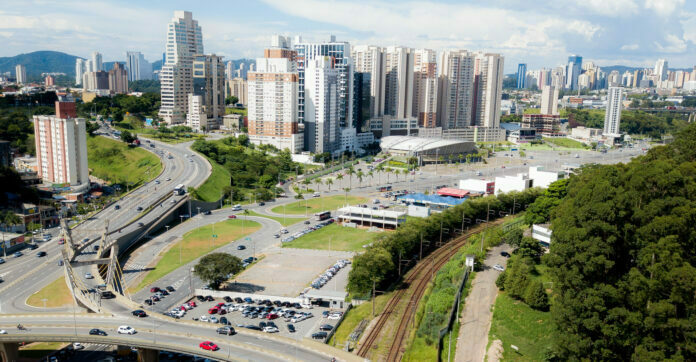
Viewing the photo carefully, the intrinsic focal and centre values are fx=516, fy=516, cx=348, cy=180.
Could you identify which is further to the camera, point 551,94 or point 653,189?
point 551,94

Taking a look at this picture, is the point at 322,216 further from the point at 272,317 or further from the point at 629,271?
the point at 629,271

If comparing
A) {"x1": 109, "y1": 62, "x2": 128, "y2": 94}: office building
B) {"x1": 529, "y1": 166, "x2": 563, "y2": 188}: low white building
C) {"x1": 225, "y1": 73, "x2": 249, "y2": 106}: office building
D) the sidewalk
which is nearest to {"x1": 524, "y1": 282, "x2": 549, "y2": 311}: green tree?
the sidewalk

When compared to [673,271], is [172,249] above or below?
below

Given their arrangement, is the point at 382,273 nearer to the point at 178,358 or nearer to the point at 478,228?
the point at 178,358

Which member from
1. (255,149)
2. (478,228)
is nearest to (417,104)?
(255,149)

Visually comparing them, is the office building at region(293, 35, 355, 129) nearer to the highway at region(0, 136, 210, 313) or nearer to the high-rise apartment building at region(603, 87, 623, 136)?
the highway at region(0, 136, 210, 313)
